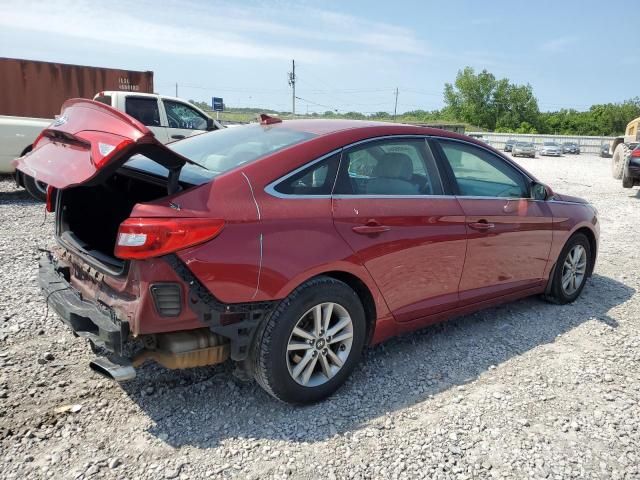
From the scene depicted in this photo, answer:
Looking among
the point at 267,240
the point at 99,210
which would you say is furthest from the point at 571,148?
the point at 267,240

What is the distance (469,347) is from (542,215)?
133 cm

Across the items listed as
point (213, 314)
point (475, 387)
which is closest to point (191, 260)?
point (213, 314)

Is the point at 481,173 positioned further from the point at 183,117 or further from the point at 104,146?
the point at 183,117

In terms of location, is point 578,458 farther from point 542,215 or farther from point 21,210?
point 21,210

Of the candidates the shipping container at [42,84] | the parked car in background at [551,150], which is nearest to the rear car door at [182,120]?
the shipping container at [42,84]

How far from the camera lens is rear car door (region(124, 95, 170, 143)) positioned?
10.1 m

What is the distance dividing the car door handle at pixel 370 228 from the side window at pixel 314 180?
269 millimetres

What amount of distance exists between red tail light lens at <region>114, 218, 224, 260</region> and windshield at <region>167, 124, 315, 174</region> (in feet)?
1.38

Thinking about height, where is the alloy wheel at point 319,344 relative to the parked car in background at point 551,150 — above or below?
below

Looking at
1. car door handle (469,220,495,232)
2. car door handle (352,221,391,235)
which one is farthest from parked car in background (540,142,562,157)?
car door handle (352,221,391,235)

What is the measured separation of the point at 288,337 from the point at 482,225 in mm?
1779

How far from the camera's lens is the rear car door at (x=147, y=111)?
10.1m

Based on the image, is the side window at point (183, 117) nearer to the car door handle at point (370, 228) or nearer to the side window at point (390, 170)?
the side window at point (390, 170)

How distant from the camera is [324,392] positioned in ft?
9.74
